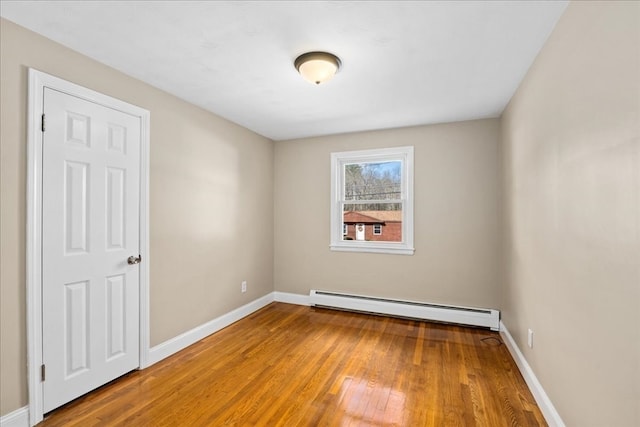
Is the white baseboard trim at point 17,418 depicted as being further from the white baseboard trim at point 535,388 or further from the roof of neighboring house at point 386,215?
the roof of neighboring house at point 386,215

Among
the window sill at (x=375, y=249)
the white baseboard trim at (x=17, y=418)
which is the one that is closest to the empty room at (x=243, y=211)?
the white baseboard trim at (x=17, y=418)

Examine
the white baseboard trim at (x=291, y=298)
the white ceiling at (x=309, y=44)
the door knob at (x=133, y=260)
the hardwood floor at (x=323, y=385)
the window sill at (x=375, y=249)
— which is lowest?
the hardwood floor at (x=323, y=385)

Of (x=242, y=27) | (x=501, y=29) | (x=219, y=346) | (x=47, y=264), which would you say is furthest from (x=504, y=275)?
(x=47, y=264)

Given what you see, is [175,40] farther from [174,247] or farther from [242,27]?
[174,247]

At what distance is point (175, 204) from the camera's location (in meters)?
2.90

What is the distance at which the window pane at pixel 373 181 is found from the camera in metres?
4.01

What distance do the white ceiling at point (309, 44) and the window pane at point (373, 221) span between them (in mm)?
1445

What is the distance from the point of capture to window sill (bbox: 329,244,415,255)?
386 centimetres

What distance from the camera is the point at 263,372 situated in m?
2.52

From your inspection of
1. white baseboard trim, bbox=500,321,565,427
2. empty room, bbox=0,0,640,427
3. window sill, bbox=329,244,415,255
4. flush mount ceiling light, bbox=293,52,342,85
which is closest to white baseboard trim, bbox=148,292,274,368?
empty room, bbox=0,0,640,427

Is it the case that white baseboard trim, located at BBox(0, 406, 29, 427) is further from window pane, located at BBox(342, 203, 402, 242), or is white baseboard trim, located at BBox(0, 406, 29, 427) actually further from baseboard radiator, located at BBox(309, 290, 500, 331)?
window pane, located at BBox(342, 203, 402, 242)

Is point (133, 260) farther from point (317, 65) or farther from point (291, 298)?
point (291, 298)

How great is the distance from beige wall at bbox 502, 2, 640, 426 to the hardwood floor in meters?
0.51

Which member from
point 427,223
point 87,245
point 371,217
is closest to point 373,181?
point 371,217
